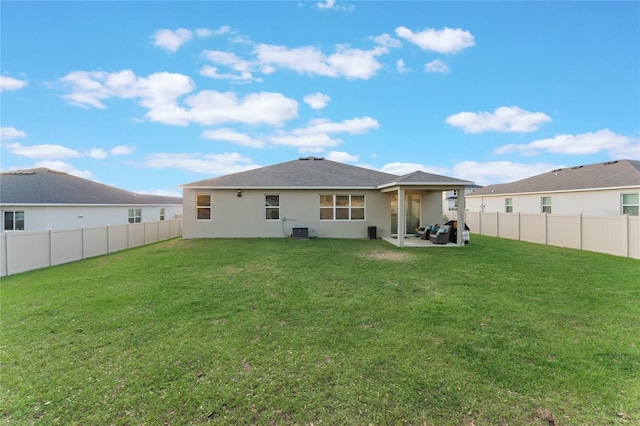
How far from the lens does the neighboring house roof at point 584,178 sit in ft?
45.8

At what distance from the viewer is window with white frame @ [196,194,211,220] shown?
15.3 meters

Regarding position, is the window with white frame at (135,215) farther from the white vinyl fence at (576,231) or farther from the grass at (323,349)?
the white vinyl fence at (576,231)

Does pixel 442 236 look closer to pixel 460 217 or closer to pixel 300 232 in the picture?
pixel 460 217

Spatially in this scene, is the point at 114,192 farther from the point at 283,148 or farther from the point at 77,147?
the point at 283,148

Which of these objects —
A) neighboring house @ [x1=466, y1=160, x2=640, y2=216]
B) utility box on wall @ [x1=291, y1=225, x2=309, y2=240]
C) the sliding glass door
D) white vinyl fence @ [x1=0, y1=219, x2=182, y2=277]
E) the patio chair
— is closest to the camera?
white vinyl fence @ [x1=0, y1=219, x2=182, y2=277]

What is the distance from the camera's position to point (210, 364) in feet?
11.0

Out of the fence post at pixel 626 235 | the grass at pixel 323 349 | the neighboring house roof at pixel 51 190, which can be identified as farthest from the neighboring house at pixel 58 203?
the fence post at pixel 626 235

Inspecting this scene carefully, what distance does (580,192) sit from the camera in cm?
1529

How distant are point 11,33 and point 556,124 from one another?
76.2 ft

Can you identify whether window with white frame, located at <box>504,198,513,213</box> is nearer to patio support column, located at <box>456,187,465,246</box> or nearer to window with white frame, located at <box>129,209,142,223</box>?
patio support column, located at <box>456,187,465,246</box>

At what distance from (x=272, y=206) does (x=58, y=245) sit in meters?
8.63

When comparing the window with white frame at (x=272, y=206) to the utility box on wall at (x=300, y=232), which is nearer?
the utility box on wall at (x=300, y=232)

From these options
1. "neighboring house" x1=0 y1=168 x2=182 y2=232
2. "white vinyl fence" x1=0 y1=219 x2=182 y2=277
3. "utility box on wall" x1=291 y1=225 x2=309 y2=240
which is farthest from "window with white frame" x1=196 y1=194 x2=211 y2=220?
"neighboring house" x1=0 y1=168 x2=182 y2=232

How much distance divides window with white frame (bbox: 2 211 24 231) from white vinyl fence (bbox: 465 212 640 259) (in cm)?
2722
